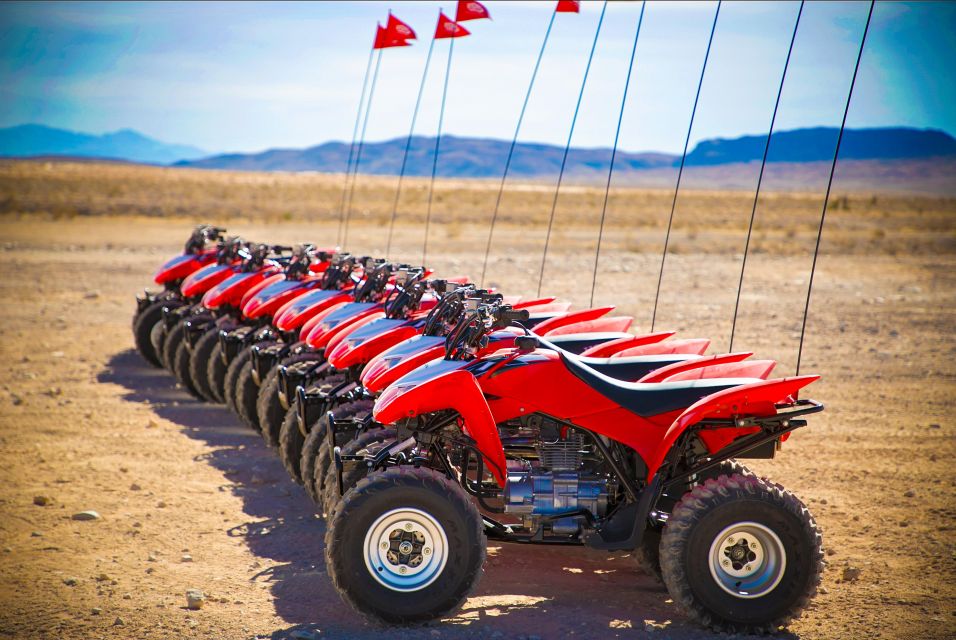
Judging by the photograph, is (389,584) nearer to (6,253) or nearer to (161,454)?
(161,454)

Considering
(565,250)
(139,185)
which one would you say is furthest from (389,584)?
(139,185)

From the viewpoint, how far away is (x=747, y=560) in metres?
5.17

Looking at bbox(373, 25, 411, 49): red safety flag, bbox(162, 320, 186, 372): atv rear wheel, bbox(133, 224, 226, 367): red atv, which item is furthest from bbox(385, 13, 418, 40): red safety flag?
bbox(162, 320, 186, 372): atv rear wheel

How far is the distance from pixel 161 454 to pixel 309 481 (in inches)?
108

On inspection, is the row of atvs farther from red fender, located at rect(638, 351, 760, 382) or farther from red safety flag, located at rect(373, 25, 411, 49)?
red safety flag, located at rect(373, 25, 411, 49)

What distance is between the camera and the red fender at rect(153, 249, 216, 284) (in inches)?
505

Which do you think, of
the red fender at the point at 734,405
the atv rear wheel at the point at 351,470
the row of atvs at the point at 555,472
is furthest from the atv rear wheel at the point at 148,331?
the red fender at the point at 734,405

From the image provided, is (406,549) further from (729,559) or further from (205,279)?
(205,279)

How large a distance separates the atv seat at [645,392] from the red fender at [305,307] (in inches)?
158

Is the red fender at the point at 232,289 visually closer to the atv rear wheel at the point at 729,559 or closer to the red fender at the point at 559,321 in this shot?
the red fender at the point at 559,321

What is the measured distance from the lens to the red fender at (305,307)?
29.2 ft

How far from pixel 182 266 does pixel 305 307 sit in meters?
4.55

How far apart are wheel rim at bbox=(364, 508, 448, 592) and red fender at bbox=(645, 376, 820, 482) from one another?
1163 millimetres

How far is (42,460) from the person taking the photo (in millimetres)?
8547
